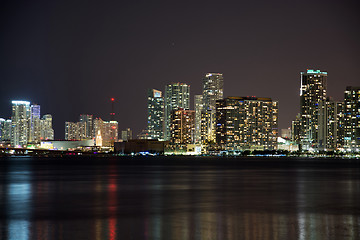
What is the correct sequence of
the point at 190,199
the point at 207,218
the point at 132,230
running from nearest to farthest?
the point at 132,230
the point at 207,218
the point at 190,199

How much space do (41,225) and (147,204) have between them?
12865 mm

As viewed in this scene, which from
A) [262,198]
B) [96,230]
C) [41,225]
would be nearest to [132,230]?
[96,230]

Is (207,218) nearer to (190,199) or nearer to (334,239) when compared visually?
(334,239)

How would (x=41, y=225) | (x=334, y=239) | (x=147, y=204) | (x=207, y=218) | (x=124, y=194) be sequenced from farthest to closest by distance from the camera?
(x=124, y=194)
(x=147, y=204)
(x=207, y=218)
(x=41, y=225)
(x=334, y=239)

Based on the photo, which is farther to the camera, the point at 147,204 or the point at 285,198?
the point at 285,198

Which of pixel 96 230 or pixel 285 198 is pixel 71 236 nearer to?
pixel 96 230

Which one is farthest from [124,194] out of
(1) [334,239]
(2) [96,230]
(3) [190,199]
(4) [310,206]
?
(1) [334,239]

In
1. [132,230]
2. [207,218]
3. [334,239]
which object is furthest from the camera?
[207,218]

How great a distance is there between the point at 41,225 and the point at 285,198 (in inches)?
949

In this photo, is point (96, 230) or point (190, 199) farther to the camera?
point (190, 199)

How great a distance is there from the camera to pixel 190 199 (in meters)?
44.9

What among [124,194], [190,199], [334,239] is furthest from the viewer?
[124,194]

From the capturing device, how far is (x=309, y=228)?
93.1 feet

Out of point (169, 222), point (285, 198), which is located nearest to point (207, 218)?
point (169, 222)
